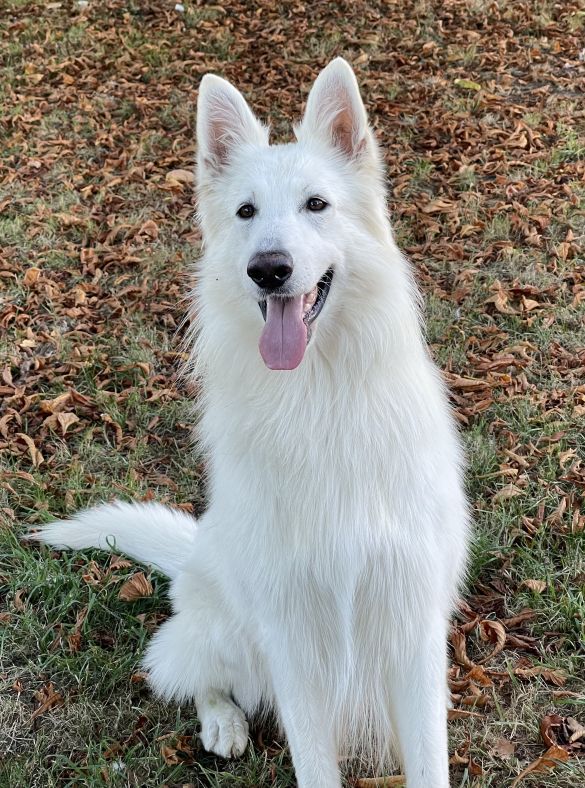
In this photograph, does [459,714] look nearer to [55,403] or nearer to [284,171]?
[284,171]

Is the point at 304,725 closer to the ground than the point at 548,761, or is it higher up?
higher up

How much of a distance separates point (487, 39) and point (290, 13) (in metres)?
2.37

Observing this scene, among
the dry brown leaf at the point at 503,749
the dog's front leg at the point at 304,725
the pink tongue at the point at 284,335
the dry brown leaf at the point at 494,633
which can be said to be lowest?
the dry brown leaf at the point at 503,749

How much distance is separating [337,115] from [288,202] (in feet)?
1.22

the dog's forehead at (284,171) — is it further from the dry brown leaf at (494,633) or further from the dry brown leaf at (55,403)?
the dry brown leaf at (55,403)

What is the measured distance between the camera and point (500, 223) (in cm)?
520

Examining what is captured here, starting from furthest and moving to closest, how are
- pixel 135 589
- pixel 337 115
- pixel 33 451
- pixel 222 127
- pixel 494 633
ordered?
pixel 33 451 → pixel 135 589 → pixel 494 633 → pixel 222 127 → pixel 337 115

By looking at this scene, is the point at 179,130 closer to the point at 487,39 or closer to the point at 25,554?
the point at 487,39

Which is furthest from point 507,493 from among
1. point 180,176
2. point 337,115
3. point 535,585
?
point 180,176

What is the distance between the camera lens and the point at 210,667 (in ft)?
8.55

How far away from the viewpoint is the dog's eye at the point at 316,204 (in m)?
2.23

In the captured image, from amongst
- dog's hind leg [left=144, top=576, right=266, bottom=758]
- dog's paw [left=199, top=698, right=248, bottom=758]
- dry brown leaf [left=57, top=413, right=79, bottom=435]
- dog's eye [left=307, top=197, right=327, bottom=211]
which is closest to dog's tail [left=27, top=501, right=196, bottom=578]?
dog's hind leg [left=144, top=576, right=266, bottom=758]

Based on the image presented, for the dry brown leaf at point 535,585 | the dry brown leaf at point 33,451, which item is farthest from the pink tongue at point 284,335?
the dry brown leaf at point 33,451

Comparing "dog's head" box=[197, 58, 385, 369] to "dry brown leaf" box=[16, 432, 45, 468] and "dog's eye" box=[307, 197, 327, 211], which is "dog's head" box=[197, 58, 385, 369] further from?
"dry brown leaf" box=[16, 432, 45, 468]
